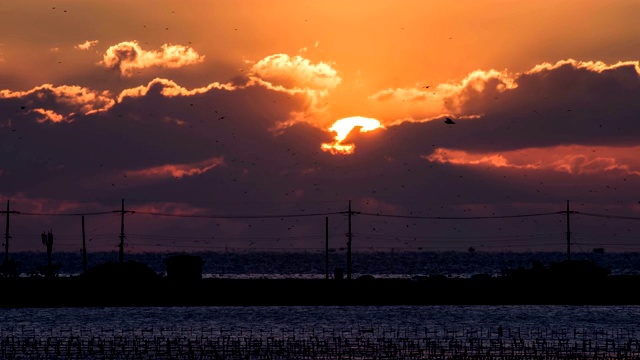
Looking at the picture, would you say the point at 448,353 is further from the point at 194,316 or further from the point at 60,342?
the point at 194,316

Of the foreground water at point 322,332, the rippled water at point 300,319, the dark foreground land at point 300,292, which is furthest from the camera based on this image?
the dark foreground land at point 300,292

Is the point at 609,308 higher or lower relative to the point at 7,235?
lower

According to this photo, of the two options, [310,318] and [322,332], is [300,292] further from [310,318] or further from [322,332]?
[322,332]

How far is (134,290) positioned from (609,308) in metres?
58.4

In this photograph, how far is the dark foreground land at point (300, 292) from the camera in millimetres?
131625

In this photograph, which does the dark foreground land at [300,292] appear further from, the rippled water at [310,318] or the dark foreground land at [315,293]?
the rippled water at [310,318]

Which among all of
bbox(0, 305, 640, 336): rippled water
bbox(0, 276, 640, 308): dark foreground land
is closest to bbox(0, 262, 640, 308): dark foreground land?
bbox(0, 276, 640, 308): dark foreground land

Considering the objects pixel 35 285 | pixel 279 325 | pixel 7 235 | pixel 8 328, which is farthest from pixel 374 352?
pixel 7 235

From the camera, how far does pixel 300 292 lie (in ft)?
441

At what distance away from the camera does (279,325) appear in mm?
103312

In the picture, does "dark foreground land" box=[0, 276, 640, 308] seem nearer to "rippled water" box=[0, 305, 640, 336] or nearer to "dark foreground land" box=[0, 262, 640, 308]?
"dark foreground land" box=[0, 262, 640, 308]

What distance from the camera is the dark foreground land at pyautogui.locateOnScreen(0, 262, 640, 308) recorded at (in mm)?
131625

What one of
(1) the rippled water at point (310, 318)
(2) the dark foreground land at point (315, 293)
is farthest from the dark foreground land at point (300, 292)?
(1) the rippled water at point (310, 318)

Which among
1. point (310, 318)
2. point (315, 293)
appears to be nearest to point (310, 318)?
point (310, 318)
